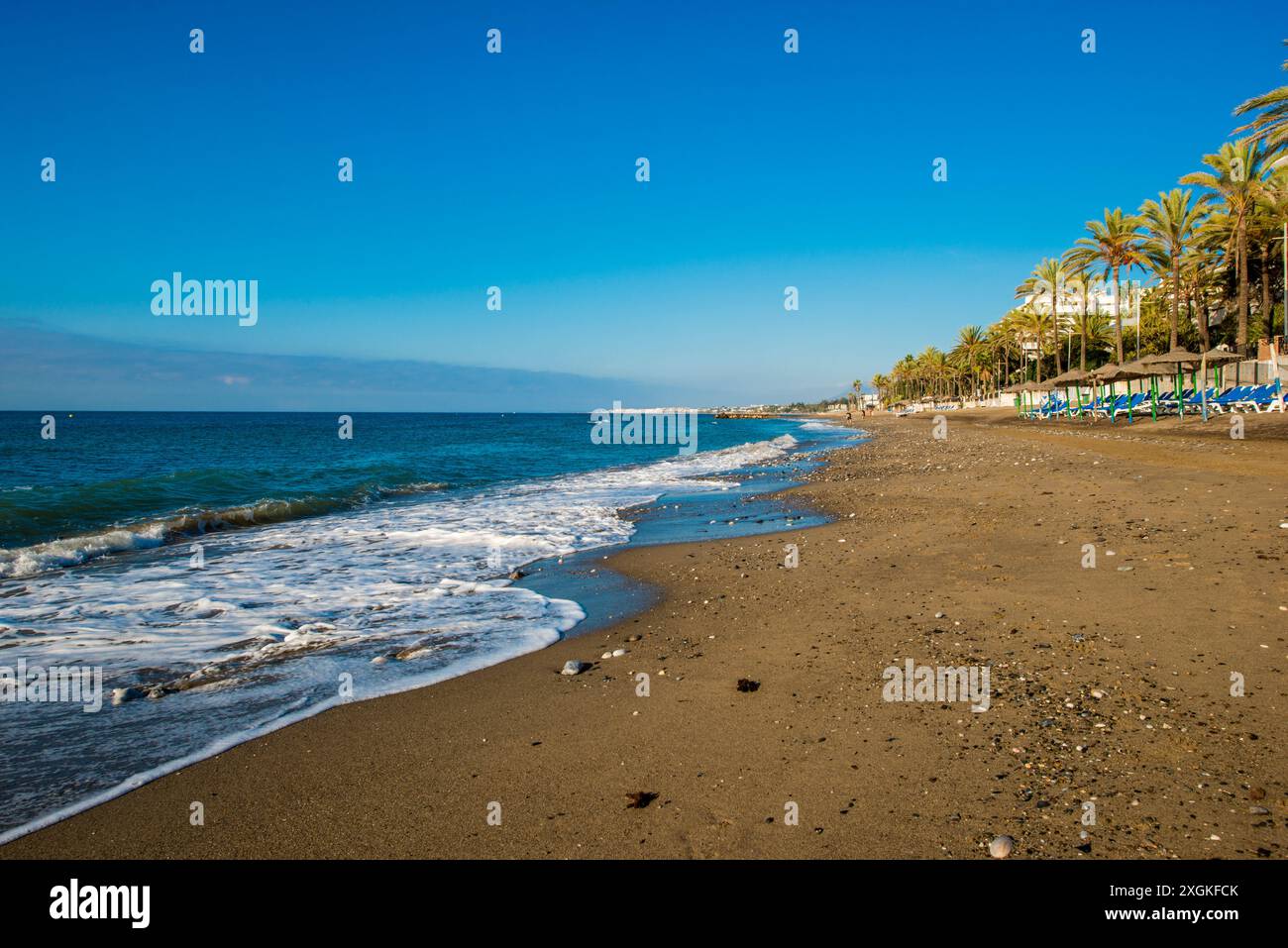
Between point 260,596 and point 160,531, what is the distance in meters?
9.00

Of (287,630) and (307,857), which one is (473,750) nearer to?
(307,857)

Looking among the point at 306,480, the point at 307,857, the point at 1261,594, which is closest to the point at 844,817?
the point at 307,857

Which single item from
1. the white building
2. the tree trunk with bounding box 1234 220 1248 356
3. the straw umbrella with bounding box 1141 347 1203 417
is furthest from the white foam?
the white building

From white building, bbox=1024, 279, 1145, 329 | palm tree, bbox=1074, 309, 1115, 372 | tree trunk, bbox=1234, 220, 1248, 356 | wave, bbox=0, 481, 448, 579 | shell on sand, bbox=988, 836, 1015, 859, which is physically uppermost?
white building, bbox=1024, 279, 1145, 329

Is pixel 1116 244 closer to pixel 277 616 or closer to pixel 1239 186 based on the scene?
→ pixel 1239 186

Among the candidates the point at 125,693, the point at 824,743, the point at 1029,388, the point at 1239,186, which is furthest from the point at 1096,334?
the point at 125,693

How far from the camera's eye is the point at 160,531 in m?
16.4

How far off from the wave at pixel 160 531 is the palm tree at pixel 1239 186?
148 feet

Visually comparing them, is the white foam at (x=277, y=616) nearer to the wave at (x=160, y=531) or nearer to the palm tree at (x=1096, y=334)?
the wave at (x=160, y=531)

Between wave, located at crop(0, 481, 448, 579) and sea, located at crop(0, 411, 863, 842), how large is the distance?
0.07 m

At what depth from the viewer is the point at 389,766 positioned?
453cm

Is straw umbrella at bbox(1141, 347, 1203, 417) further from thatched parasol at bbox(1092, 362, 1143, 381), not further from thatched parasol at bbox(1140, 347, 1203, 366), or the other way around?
thatched parasol at bbox(1092, 362, 1143, 381)

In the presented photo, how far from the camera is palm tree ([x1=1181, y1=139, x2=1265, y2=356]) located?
3644 cm
